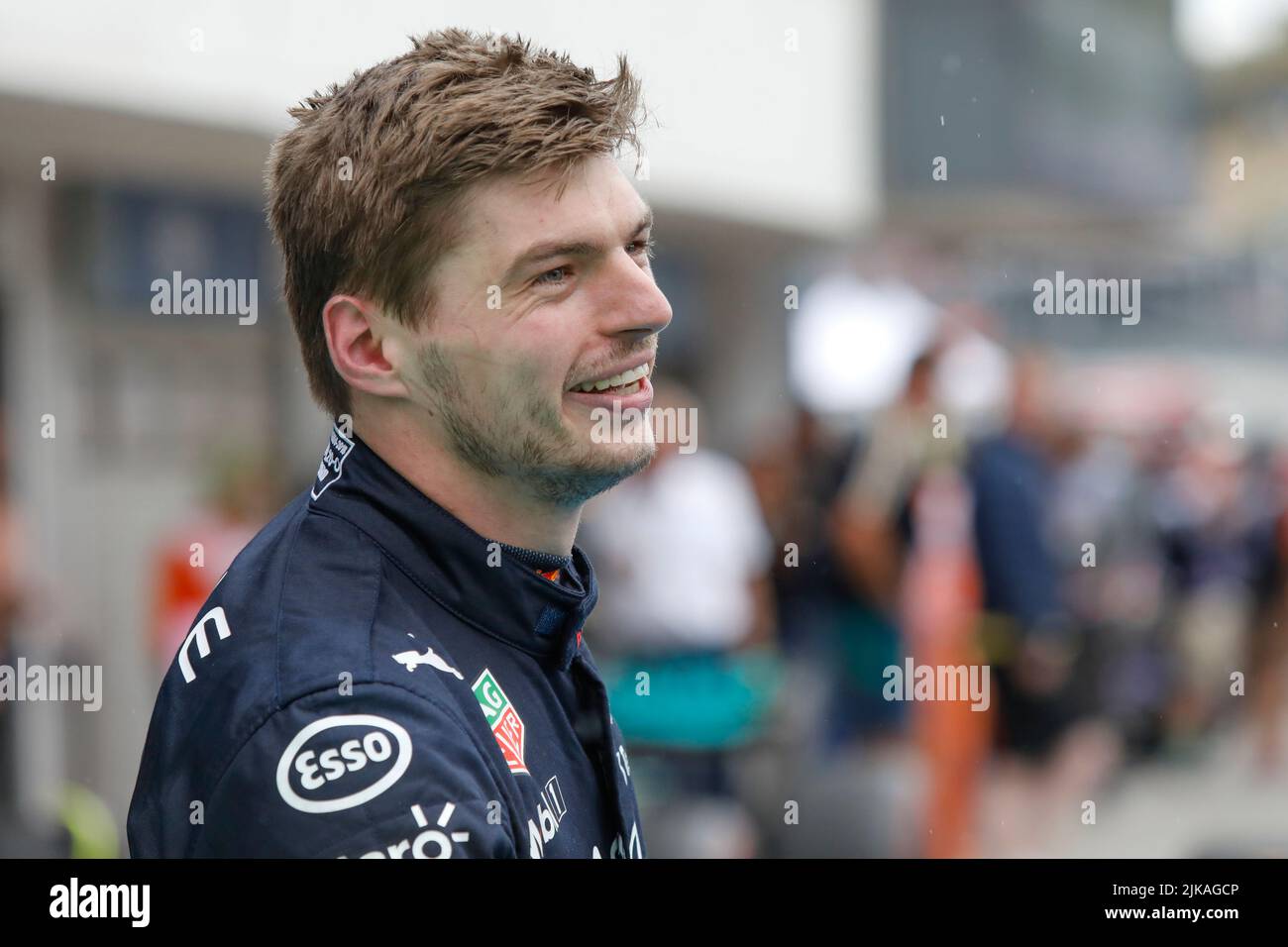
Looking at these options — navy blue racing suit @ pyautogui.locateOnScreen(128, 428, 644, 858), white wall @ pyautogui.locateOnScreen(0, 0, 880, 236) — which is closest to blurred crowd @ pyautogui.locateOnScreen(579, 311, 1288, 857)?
white wall @ pyautogui.locateOnScreen(0, 0, 880, 236)

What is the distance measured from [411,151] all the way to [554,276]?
0.65 feet

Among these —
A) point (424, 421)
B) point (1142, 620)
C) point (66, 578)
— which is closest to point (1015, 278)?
point (1142, 620)

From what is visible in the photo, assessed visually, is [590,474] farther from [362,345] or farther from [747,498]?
[747,498]

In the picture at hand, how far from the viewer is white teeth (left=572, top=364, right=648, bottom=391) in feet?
5.66

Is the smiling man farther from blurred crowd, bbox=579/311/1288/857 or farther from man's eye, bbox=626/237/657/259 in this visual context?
blurred crowd, bbox=579/311/1288/857

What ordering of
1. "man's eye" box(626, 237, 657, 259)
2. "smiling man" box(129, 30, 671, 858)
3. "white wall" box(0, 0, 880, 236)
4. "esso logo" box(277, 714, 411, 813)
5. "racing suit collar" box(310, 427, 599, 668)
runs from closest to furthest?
"esso logo" box(277, 714, 411, 813), "smiling man" box(129, 30, 671, 858), "racing suit collar" box(310, 427, 599, 668), "man's eye" box(626, 237, 657, 259), "white wall" box(0, 0, 880, 236)

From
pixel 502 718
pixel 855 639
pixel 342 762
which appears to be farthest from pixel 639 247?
pixel 855 639

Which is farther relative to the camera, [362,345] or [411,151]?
[362,345]

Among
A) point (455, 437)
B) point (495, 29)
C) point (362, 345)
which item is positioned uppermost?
point (495, 29)

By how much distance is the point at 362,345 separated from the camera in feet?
5.73

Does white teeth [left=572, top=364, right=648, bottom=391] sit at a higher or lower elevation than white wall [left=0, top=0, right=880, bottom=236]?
lower

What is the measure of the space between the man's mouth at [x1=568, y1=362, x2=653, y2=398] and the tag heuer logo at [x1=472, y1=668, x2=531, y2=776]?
328 millimetres
